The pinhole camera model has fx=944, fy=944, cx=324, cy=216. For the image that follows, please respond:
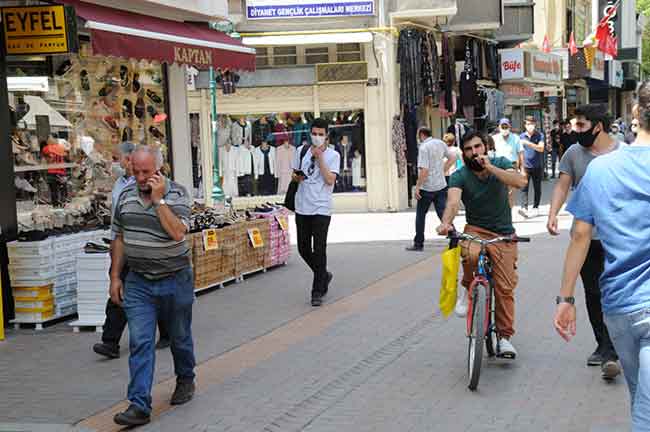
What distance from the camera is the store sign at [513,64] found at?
89.9 ft

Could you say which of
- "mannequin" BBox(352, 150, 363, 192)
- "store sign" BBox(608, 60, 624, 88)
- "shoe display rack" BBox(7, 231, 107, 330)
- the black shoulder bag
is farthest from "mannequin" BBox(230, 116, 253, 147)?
"store sign" BBox(608, 60, 624, 88)

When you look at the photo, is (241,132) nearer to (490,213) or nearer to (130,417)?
(490,213)

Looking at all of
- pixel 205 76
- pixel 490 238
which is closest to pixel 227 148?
pixel 205 76

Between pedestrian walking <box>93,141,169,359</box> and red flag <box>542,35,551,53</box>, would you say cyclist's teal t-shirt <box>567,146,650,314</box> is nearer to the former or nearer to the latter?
pedestrian walking <box>93,141,169,359</box>

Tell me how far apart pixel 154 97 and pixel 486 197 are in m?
6.83

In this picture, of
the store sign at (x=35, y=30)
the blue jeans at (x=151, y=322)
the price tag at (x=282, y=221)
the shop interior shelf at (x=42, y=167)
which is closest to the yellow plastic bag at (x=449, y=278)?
the blue jeans at (x=151, y=322)

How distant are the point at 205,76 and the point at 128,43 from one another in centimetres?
1146

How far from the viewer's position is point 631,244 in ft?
12.1

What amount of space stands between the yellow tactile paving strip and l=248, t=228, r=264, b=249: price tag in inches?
67.3

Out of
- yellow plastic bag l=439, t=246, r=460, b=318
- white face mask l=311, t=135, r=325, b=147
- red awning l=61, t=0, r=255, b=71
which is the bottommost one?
yellow plastic bag l=439, t=246, r=460, b=318

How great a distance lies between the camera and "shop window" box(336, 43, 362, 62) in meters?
21.0

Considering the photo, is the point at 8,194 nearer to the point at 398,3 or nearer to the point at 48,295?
the point at 48,295

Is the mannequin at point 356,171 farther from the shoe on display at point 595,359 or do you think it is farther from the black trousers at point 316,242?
the shoe on display at point 595,359

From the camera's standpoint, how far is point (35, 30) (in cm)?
911
